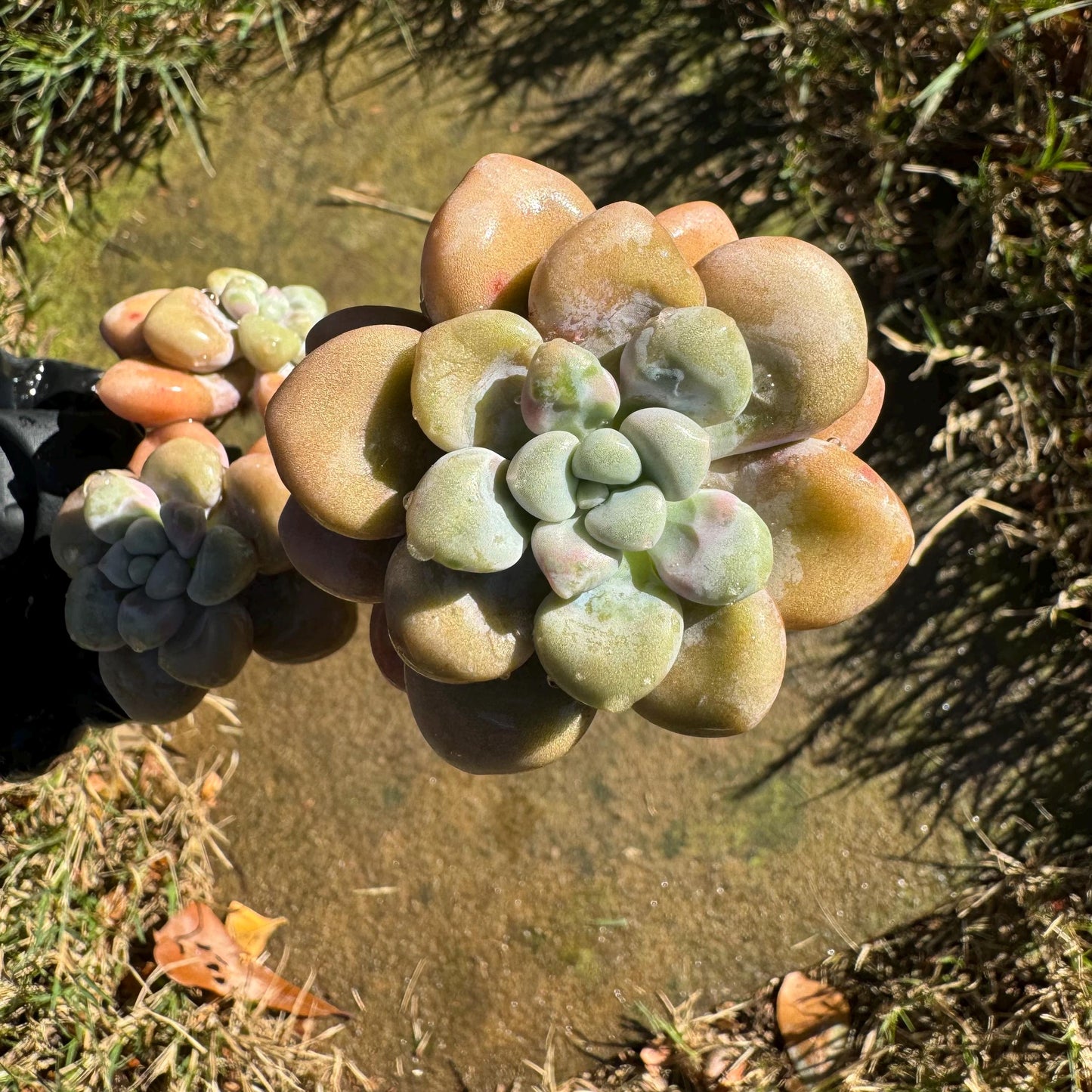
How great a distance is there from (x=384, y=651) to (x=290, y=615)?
22 centimetres

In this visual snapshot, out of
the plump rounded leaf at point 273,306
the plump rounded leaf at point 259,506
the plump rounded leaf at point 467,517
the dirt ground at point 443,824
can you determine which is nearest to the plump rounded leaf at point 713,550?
the plump rounded leaf at point 467,517

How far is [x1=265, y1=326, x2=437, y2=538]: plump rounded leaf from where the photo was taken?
0.69 metres

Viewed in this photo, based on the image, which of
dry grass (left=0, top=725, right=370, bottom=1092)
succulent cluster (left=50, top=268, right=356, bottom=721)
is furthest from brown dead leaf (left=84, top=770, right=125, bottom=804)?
succulent cluster (left=50, top=268, right=356, bottom=721)

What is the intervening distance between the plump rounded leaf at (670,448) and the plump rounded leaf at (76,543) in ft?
2.21

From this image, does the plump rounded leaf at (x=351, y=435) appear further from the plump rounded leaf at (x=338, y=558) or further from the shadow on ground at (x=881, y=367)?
the shadow on ground at (x=881, y=367)

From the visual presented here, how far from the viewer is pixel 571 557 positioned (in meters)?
0.65

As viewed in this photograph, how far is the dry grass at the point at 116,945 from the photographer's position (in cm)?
150

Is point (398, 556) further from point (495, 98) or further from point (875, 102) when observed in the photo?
point (875, 102)

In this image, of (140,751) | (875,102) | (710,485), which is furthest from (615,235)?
(140,751)

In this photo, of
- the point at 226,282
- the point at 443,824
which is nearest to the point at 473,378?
the point at 226,282

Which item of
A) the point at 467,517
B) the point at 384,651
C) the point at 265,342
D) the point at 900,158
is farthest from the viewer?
the point at 900,158

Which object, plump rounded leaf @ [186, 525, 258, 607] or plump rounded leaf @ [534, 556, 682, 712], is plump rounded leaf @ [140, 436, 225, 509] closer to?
plump rounded leaf @ [186, 525, 258, 607]

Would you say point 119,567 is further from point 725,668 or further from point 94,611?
point 725,668

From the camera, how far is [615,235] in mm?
678
